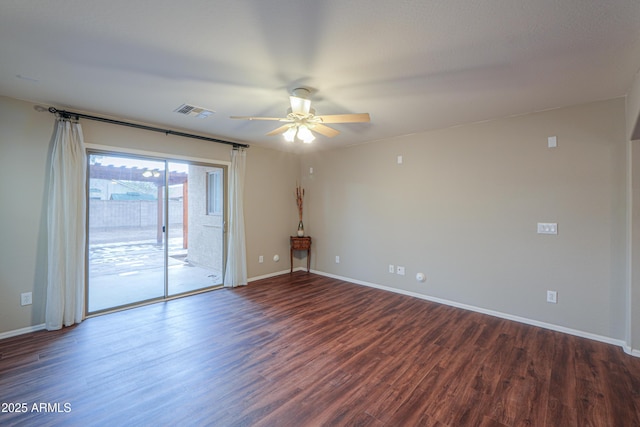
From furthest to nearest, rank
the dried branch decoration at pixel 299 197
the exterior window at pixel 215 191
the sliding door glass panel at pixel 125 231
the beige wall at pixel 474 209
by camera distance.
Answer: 1. the dried branch decoration at pixel 299 197
2. the exterior window at pixel 215 191
3. the sliding door glass panel at pixel 125 231
4. the beige wall at pixel 474 209

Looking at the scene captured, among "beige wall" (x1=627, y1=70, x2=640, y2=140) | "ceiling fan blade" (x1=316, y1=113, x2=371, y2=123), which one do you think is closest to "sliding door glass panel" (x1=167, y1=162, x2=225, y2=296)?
"ceiling fan blade" (x1=316, y1=113, x2=371, y2=123)

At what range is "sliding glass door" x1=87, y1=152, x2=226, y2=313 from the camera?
357 cm

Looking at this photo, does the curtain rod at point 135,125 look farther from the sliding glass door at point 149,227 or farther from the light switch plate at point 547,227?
the light switch plate at point 547,227

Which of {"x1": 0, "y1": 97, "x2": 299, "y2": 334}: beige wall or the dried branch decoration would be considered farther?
the dried branch decoration

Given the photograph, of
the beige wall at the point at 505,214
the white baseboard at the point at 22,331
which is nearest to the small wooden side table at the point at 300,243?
the beige wall at the point at 505,214

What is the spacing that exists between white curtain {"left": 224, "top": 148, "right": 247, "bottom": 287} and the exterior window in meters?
0.27

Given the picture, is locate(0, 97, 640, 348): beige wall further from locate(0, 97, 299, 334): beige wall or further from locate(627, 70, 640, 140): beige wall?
locate(627, 70, 640, 140): beige wall

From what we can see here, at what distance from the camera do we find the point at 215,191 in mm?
4898

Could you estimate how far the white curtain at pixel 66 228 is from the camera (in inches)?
120

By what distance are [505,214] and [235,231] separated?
4.08m

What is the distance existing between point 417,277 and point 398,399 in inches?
97.0

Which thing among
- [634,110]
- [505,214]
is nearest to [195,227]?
[505,214]

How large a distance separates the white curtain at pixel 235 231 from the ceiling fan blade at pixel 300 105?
2.41 metres

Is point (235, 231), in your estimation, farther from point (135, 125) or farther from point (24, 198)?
point (24, 198)
